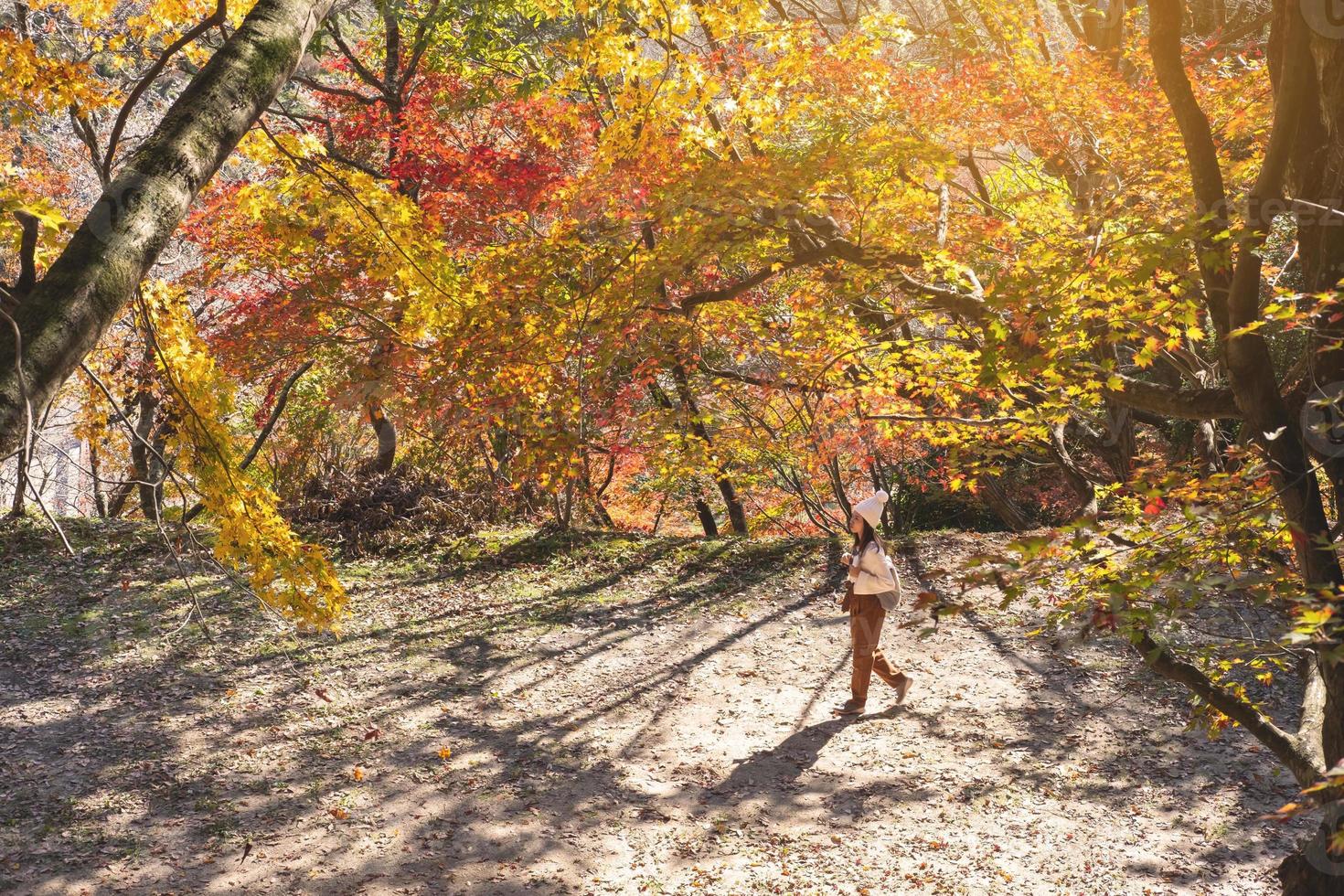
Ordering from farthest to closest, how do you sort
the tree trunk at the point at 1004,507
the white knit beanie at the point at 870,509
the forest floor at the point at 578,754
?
the tree trunk at the point at 1004,507 < the white knit beanie at the point at 870,509 < the forest floor at the point at 578,754

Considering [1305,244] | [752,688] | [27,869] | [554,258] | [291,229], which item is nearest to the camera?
[1305,244]

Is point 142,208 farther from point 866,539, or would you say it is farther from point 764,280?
point 764,280

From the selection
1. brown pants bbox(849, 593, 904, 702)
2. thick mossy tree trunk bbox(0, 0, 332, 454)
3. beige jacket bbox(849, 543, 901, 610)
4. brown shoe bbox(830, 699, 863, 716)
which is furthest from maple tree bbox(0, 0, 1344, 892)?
brown shoe bbox(830, 699, 863, 716)

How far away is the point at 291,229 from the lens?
9.32 m

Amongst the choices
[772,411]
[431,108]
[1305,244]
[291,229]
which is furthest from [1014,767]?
[431,108]

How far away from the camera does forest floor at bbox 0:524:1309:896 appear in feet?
16.4

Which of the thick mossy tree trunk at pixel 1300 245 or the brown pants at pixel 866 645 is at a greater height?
the thick mossy tree trunk at pixel 1300 245

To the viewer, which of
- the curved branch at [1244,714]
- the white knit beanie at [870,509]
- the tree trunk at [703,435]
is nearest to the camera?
the curved branch at [1244,714]

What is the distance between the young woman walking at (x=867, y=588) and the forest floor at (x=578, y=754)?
0.47m

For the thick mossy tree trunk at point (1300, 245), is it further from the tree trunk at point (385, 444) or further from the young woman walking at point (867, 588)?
the tree trunk at point (385, 444)

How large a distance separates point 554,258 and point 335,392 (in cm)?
444

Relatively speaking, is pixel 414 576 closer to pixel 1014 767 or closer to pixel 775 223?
pixel 775 223

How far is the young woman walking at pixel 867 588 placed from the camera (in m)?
6.44

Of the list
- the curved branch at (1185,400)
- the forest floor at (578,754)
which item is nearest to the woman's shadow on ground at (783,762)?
the forest floor at (578,754)
